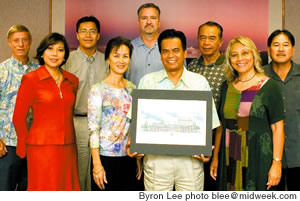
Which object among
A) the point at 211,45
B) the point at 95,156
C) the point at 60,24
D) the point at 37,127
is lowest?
the point at 95,156

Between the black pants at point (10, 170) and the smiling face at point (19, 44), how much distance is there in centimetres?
79

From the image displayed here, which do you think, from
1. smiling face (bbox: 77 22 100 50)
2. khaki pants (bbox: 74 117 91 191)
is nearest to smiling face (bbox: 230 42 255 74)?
smiling face (bbox: 77 22 100 50)

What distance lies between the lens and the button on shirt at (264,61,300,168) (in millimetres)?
2266

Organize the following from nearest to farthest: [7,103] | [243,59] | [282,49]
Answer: [243,59] → [282,49] → [7,103]

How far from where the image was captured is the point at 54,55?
218cm

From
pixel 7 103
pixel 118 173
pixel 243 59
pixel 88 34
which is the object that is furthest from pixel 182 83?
pixel 7 103

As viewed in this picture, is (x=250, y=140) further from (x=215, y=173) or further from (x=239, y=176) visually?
(x=215, y=173)

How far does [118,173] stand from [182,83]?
737mm

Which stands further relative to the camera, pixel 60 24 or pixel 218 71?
pixel 60 24

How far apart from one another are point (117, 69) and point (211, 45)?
103 centimetres

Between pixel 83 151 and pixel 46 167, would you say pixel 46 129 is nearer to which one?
pixel 46 167

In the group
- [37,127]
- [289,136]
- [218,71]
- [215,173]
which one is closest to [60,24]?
[37,127]

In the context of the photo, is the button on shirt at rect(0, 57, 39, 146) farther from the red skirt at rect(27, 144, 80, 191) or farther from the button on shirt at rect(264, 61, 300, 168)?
the button on shirt at rect(264, 61, 300, 168)

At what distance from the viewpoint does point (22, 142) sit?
2129mm
